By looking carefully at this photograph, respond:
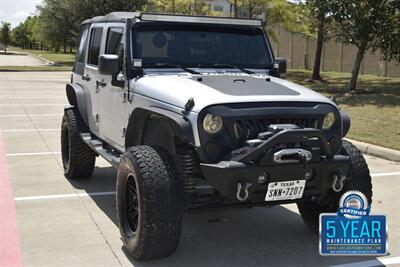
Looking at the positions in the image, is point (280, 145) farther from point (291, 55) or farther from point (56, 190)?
point (291, 55)

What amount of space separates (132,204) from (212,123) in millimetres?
1078

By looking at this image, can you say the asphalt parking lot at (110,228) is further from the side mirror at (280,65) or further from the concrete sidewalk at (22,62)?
the concrete sidewalk at (22,62)

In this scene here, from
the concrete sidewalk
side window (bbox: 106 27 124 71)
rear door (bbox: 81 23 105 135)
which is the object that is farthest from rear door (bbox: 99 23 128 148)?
the concrete sidewalk

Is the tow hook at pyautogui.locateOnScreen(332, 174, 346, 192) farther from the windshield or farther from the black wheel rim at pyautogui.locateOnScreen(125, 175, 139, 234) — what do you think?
the windshield

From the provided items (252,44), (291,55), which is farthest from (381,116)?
(291,55)

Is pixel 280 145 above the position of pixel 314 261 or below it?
above

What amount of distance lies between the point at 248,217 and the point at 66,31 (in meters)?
45.1

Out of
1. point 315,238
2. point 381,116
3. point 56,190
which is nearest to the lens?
point 315,238

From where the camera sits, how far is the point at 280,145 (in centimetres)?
378


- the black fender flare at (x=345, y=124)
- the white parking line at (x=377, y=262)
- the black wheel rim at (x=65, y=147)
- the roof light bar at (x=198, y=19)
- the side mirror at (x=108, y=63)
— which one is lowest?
the white parking line at (x=377, y=262)

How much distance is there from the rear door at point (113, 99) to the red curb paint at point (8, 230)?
1.25 meters

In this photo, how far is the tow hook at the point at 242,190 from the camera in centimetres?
372

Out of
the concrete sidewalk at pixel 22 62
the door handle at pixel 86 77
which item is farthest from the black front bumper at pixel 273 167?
the concrete sidewalk at pixel 22 62

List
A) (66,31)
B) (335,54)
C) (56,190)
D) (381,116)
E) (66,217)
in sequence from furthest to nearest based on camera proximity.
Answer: (66,31)
(335,54)
(381,116)
(56,190)
(66,217)
